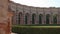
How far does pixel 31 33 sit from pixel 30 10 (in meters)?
Result: 21.4

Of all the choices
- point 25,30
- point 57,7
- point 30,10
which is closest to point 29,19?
point 30,10

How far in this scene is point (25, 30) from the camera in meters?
12.4

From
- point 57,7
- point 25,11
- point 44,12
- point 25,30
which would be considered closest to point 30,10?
point 25,11

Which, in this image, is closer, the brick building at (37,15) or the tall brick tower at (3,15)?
the tall brick tower at (3,15)

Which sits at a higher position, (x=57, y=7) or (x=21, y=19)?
(x=57, y=7)

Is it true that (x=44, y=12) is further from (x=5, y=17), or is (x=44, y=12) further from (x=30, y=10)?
(x=5, y=17)

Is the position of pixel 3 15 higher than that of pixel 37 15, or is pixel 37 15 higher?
pixel 37 15

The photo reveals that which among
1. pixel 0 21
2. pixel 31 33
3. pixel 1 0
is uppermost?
pixel 1 0

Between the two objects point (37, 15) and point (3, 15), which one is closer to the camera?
point (3, 15)

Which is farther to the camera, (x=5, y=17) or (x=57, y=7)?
(x=57, y=7)

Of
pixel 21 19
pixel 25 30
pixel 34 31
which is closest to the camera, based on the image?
pixel 34 31

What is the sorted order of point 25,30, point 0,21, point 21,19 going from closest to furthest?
point 0,21
point 25,30
point 21,19

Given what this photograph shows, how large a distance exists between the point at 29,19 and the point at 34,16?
194 centimetres

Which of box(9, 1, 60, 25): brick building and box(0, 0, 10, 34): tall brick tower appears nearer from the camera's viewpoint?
→ box(0, 0, 10, 34): tall brick tower
